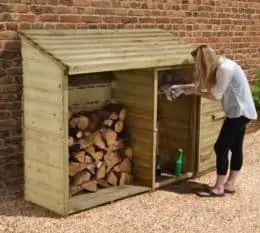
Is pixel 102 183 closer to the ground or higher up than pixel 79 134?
closer to the ground

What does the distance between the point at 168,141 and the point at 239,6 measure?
323 centimetres

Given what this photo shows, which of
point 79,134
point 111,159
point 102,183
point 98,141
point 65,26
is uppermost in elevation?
point 65,26

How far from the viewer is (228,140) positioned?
5.73 metres

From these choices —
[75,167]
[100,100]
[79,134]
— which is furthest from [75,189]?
[100,100]

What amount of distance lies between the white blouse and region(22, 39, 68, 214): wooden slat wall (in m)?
1.71

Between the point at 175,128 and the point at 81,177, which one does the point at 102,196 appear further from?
the point at 175,128

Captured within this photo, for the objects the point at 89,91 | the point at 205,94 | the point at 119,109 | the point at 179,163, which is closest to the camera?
the point at 205,94

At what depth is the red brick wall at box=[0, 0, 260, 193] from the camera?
5.48 m

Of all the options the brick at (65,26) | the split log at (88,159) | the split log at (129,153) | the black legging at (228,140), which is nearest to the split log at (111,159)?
the split log at (129,153)

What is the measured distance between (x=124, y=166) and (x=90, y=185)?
1.66 ft

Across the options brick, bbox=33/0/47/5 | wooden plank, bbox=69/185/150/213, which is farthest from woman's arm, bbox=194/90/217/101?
brick, bbox=33/0/47/5

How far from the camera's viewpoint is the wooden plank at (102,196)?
5.25m

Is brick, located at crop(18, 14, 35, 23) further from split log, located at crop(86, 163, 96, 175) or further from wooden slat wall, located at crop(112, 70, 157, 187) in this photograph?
split log, located at crop(86, 163, 96, 175)

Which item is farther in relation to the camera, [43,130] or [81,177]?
[81,177]
